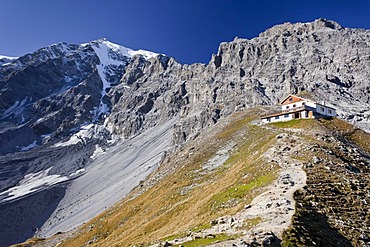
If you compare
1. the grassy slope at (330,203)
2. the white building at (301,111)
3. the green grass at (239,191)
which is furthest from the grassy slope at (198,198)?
the white building at (301,111)

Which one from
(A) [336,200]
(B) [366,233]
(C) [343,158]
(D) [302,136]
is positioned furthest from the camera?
(D) [302,136]

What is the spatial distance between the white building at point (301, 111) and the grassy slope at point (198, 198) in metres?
5.87

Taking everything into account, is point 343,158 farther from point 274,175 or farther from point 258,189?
point 258,189

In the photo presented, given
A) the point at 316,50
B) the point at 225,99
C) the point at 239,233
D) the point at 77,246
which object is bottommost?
the point at 77,246

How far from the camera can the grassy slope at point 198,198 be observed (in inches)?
1361

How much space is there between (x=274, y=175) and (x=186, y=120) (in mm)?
147897

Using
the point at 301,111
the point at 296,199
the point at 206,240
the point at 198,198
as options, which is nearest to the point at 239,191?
the point at 296,199

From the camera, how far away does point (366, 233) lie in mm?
25297

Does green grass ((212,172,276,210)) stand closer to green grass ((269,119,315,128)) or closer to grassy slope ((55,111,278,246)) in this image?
grassy slope ((55,111,278,246))

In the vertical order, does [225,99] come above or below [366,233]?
Result: above

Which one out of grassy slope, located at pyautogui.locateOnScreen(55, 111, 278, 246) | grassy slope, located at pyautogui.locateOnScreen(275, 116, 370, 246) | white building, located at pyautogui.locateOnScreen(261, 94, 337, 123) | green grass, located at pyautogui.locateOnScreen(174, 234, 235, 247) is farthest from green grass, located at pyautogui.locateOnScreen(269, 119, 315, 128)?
green grass, located at pyautogui.locateOnScreen(174, 234, 235, 247)

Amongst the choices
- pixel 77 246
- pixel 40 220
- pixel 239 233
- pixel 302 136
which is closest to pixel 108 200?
pixel 40 220

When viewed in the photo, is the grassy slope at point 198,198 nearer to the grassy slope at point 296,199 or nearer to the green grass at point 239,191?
the green grass at point 239,191

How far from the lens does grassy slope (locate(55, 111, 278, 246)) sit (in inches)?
1361
